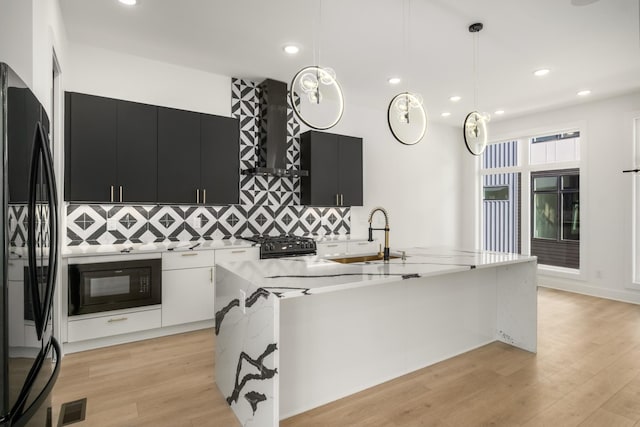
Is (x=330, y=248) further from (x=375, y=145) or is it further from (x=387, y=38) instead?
(x=387, y=38)

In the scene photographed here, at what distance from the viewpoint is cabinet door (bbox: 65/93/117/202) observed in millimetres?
3295

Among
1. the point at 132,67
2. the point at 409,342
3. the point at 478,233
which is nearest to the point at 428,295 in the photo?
the point at 409,342

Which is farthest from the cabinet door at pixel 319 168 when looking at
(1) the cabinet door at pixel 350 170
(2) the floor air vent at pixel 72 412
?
Answer: (2) the floor air vent at pixel 72 412

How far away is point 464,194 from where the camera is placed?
24.3 ft

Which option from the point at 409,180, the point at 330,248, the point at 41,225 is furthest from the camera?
the point at 409,180

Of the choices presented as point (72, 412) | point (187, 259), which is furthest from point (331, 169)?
point (72, 412)

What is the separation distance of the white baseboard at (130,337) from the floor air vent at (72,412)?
980mm

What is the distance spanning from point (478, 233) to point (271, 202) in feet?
15.1

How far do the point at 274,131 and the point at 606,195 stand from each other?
5003 millimetres

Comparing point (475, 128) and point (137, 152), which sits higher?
point (475, 128)

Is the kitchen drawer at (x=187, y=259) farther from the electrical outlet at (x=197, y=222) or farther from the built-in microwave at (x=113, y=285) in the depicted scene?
the electrical outlet at (x=197, y=222)

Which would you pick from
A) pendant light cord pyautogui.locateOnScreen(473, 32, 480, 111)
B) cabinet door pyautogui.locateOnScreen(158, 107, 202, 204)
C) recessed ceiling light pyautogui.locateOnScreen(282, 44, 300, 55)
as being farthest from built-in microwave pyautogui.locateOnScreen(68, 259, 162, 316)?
pendant light cord pyautogui.locateOnScreen(473, 32, 480, 111)

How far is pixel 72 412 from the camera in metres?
2.27

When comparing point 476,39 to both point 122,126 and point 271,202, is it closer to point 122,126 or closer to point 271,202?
point 271,202
